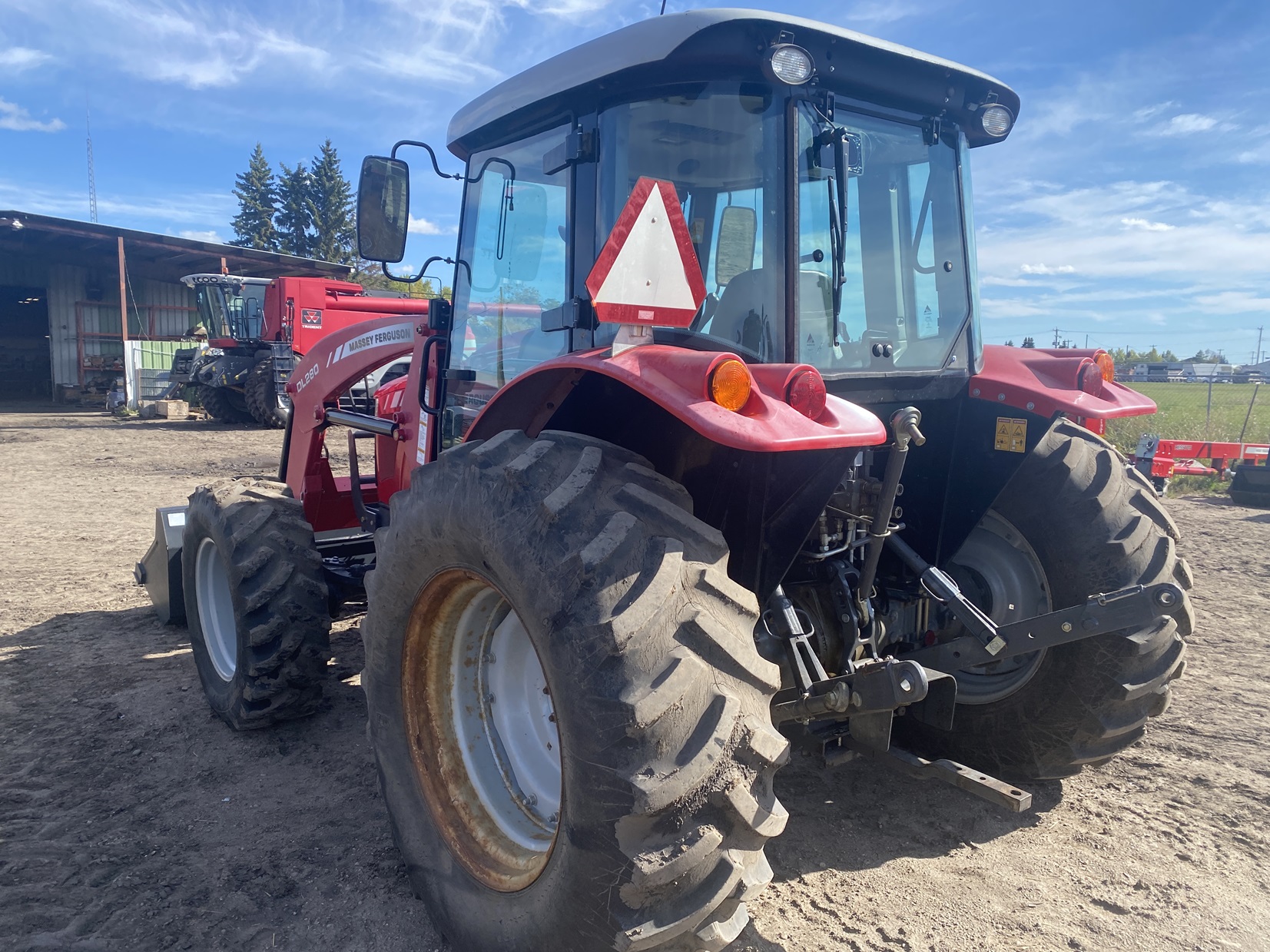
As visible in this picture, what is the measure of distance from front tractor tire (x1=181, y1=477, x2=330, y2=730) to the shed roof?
23.1m

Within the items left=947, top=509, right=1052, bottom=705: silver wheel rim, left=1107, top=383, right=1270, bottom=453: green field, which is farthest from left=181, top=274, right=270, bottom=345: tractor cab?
left=947, top=509, right=1052, bottom=705: silver wheel rim

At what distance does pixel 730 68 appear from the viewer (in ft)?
7.80

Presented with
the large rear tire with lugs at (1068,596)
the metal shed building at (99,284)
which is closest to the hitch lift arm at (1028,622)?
the large rear tire with lugs at (1068,596)

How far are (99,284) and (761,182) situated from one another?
31828 mm

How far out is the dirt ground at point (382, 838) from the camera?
2.54 m

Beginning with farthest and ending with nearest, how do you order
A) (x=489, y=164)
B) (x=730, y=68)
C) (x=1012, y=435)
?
(x=489, y=164) < (x=1012, y=435) < (x=730, y=68)

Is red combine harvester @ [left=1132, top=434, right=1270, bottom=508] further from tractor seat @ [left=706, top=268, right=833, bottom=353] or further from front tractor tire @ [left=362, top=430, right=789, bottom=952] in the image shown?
front tractor tire @ [left=362, top=430, right=789, bottom=952]

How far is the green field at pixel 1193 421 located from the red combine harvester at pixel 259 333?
13.4 metres

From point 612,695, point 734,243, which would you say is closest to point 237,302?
point 734,243

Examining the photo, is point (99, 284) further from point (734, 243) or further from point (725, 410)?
point (725, 410)

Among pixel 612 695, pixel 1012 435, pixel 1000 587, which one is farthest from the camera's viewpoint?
pixel 1000 587

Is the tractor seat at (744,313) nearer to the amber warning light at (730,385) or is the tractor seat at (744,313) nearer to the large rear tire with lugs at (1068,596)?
the amber warning light at (730,385)

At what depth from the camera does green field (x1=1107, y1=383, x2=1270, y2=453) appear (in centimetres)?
1402

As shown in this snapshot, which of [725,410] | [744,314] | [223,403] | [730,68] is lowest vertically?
[223,403]
